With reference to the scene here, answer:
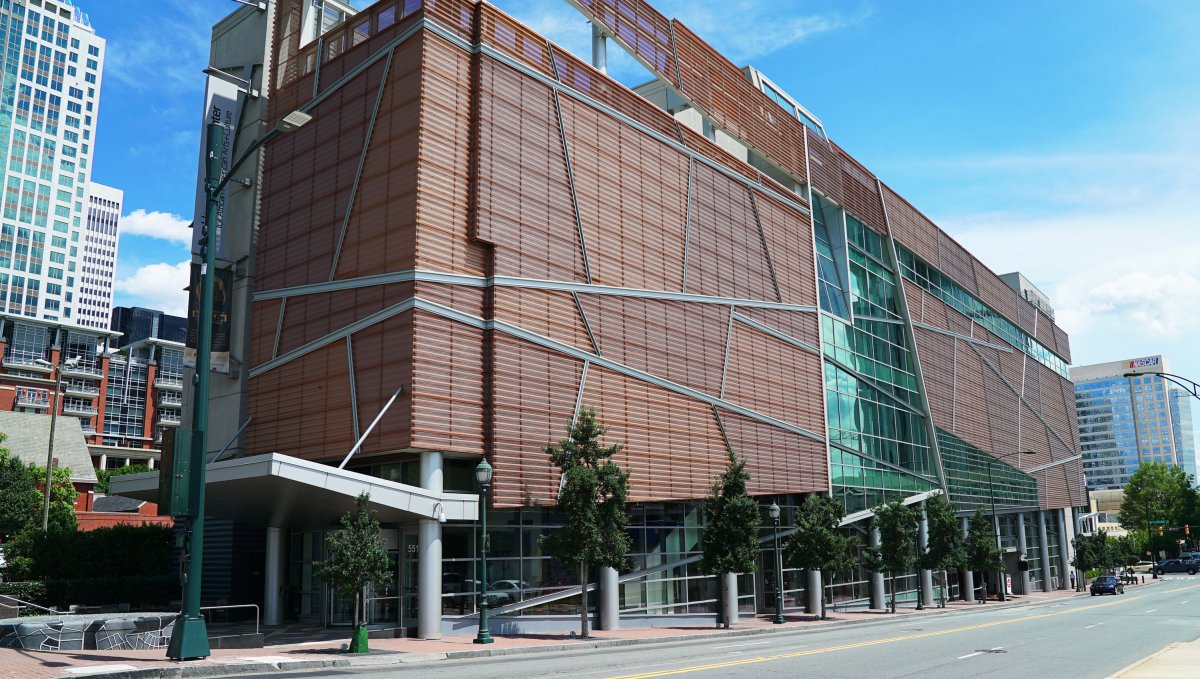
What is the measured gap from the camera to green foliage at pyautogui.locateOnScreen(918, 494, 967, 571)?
175ft

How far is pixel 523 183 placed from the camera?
106ft

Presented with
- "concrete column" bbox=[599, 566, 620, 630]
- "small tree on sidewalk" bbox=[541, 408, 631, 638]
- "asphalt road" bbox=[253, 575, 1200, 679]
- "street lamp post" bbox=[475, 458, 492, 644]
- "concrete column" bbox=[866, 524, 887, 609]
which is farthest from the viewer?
"concrete column" bbox=[866, 524, 887, 609]

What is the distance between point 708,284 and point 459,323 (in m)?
14.7

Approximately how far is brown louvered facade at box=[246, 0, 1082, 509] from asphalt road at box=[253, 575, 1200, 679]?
8.87 m

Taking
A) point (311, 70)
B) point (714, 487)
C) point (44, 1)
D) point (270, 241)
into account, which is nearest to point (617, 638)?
point (714, 487)

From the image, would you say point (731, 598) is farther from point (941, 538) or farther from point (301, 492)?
point (941, 538)

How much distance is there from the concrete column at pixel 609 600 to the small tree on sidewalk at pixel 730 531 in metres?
4.38

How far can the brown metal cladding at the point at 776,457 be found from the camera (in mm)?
40938

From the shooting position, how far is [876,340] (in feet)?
182

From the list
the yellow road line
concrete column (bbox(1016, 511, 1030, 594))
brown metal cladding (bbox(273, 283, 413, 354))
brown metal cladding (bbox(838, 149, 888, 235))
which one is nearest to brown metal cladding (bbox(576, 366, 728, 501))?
brown metal cladding (bbox(273, 283, 413, 354))

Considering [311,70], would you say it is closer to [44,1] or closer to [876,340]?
[876,340]

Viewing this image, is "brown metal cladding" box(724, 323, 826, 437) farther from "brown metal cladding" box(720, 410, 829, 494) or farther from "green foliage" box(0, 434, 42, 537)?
"green foliage" box(0, 434, 42, 537)

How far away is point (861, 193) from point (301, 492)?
138 ft

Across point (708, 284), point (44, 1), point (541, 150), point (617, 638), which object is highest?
point (44, 1)
